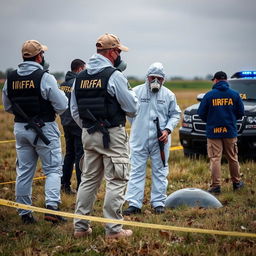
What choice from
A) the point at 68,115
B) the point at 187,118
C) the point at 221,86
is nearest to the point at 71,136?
the point at 68,115

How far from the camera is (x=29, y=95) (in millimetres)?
6191

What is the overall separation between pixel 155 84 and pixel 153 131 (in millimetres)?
621

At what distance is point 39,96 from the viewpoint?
6184mm

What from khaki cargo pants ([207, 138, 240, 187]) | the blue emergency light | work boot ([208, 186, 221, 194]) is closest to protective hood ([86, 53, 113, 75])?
khaki cargo pants ([207, 138, 240, 187])

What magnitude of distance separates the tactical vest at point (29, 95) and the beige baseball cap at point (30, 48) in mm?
220

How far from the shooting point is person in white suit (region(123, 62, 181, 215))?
712 cm

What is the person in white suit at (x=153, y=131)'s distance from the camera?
712 cm

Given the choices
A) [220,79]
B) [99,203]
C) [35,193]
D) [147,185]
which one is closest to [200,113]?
[220,79]

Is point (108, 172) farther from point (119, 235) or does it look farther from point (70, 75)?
point (70, 75)

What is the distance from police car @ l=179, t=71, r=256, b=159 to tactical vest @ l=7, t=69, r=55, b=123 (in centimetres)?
505

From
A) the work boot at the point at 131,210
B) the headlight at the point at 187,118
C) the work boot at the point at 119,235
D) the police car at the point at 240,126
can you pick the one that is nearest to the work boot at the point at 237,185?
the work boot at the point at 131,210

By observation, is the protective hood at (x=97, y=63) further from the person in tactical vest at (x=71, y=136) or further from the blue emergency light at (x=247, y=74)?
the blue emergency light at (x=247, y=74)

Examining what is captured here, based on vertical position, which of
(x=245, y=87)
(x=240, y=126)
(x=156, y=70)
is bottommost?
(x=240, y=126)

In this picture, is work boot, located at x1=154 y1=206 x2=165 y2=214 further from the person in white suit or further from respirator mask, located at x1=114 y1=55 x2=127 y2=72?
respirator mask, located at x1=114 y1=55 x2=127 y2=72
